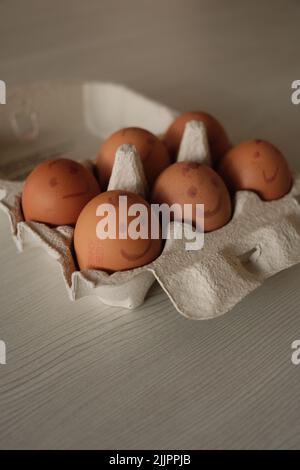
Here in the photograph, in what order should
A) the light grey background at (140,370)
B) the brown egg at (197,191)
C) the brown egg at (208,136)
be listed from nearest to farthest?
the light grey background at (140,370)
the brown egg at (197,191)
the brown egg at (208,136)

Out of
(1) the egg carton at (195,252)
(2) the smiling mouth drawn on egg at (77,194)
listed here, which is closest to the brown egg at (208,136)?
(1) the egg carton at (195,252)

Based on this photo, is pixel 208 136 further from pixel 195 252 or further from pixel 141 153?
pixel 195 252

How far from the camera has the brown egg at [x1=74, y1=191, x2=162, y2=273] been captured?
0.50m

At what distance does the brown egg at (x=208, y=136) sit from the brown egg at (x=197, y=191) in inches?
4.9

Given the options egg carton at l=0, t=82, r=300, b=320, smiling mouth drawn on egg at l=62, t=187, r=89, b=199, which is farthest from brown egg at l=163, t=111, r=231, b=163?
smiling mouth drawn on egg at l=62, t=187, r=89, b=199

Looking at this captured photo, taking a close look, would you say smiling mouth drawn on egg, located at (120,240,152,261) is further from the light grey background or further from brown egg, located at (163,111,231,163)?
brown egg, located at (163,111,231,163)

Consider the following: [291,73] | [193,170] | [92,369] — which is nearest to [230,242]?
[193,170]

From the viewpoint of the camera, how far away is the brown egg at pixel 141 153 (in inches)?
24.8

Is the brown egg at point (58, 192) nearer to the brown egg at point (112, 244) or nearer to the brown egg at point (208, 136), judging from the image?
the brown egg at point (112, 244)

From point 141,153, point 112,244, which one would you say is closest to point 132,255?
point 112,244

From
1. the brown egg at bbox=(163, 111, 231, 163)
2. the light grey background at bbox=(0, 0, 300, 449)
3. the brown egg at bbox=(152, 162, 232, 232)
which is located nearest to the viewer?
the light grey background at bbox=(0, 0, 300, 449)

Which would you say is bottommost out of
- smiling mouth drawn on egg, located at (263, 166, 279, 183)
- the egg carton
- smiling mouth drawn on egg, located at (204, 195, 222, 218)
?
the egg carton

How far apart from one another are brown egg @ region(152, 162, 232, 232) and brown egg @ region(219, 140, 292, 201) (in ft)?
0.16

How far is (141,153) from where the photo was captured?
2.06 ft
